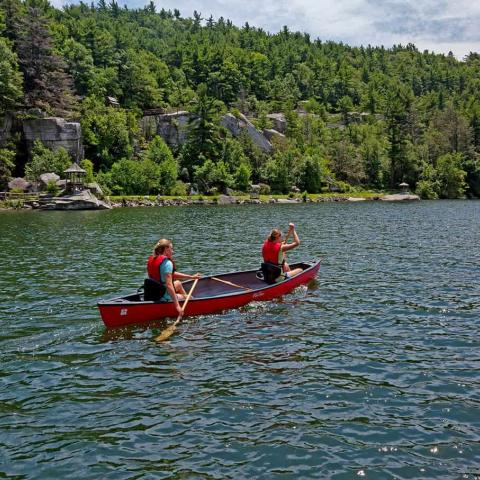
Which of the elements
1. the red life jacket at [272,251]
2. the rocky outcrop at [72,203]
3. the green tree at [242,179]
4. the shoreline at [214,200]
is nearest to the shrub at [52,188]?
the rocky outcrop at [72,203]

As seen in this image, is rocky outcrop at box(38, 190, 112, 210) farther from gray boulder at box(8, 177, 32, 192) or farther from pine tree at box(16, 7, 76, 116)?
pine tree at box(16, 7, 76, 116)

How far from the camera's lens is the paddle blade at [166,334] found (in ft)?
48.3

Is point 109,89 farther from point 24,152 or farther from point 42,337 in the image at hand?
point 42,337

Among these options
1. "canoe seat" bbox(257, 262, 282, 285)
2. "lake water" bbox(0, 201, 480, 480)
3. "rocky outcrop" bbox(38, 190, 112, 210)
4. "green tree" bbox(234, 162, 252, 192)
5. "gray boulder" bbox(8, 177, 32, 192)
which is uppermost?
"green tree" bbox(234, 162, 252, 192)

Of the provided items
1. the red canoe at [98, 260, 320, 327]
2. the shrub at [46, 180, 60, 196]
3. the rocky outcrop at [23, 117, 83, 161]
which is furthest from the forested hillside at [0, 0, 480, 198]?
the red canoe at [98, 260, 320, 327]

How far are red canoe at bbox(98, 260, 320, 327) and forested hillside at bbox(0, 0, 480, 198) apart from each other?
2469 inches

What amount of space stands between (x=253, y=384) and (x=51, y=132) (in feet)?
262

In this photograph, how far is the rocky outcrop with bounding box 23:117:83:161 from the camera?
82.4 metres

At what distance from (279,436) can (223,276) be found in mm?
11348

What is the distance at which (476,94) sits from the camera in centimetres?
18025

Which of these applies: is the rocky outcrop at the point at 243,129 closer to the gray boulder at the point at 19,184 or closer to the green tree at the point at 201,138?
the green tree at the point at 201,138

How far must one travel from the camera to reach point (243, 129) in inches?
4589

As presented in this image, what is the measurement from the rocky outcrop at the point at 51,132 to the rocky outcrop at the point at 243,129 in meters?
42.2

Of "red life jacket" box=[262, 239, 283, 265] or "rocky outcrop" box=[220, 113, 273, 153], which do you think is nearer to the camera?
"red life jacket" box=[262, 239, 283, 265]
